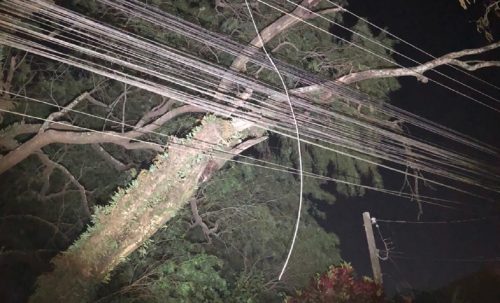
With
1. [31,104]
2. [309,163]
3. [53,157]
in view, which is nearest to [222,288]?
[309,163]

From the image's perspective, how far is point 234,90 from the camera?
22.4 ft

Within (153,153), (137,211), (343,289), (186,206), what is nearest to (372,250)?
(343,289)

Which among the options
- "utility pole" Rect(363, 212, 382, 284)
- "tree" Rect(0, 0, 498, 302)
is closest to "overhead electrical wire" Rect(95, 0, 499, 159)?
"tree" Rect(0, 0, 498, 302)

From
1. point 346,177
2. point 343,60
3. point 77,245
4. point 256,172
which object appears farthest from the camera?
point 256,172

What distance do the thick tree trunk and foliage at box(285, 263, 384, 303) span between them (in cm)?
396

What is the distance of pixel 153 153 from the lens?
10.6 meters

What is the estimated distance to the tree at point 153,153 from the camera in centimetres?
654

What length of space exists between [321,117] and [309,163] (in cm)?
489

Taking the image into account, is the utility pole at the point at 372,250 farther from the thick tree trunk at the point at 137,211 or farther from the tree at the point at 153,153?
the thick tree trunk at the point at 137,211

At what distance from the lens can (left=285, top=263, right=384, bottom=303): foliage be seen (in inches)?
334

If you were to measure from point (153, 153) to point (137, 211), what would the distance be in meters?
4.22

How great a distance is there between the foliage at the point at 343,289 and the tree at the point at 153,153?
1.60 m

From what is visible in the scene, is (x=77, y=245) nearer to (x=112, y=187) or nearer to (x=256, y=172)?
(x=112, y=187)

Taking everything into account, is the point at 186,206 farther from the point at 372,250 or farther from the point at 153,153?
the point at 372,250
